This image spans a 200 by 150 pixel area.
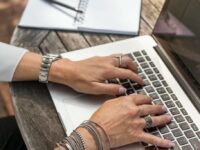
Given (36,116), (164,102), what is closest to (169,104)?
(164,102)

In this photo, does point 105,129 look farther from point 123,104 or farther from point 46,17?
point 46,17

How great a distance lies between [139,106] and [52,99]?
0.21 m

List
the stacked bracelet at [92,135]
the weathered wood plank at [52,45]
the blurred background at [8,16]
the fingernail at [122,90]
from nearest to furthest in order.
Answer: the stacked bracelet at [92,135]
the fingernail at [122,90]
the weathered wood plank at [52,45]
the blurred background at [8,16]

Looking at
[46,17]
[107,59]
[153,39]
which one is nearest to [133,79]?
[107,59]

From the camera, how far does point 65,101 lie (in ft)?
2.89

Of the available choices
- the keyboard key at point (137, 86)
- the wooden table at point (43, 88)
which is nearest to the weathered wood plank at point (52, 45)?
the wooden table at point (43, 88)

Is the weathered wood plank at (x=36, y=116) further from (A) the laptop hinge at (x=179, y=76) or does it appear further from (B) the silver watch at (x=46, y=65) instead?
(A) the laptop hinge at (x=179, y=76)

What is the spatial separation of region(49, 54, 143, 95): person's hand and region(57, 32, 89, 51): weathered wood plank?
84 mm

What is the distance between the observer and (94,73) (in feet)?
2.98

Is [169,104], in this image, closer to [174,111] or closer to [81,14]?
[174,111]

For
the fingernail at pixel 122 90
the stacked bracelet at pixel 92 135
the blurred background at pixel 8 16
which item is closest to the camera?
the stacked bracelet at pixel 92 135

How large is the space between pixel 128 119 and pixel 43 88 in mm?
232

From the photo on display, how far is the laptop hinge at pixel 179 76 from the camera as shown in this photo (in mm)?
906

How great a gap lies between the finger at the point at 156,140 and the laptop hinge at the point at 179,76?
144mm
